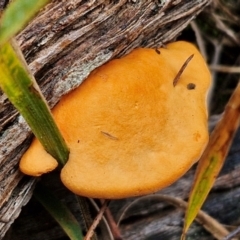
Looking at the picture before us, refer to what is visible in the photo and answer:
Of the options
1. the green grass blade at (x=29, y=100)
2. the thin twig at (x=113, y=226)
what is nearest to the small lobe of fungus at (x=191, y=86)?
the green grass blade at (x=29, y=100)

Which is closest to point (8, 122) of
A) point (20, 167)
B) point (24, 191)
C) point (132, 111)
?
point (20, 167)

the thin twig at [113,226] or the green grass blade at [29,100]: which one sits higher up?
the green grass blade at [29,100]

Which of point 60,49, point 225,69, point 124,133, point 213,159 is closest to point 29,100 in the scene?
point 60,49

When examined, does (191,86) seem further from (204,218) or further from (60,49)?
(204,218)

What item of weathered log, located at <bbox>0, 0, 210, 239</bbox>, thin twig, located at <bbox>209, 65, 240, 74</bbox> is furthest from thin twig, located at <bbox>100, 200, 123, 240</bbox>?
thin twig, located at <bbox>209, 65, 240, 74</bbox>

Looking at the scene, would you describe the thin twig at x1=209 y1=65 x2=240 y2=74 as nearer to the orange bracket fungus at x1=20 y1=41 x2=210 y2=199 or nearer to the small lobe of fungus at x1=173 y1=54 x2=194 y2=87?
the small lobe of fungus at x1=173 y1=54 x2=194 y2=87

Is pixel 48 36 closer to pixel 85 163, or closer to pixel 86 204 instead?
pixel 85 163

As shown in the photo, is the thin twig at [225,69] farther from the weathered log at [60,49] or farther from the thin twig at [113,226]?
the thin twig at [113,226]
